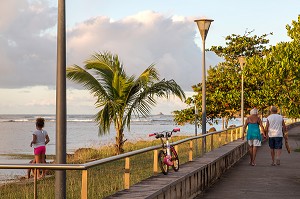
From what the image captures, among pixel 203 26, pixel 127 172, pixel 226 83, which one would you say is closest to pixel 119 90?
pixel 203 26

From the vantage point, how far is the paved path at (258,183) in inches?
521

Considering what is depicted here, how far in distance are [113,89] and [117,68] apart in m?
0.82

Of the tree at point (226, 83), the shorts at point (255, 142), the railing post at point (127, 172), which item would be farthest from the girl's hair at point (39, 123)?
the tree at point (226, 83)

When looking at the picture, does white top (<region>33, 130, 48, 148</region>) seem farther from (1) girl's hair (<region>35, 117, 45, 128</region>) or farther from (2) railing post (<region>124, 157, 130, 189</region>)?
(2) railing post (<region>124, 157, 130, 189</region>)

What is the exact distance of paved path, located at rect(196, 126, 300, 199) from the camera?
13241 mm

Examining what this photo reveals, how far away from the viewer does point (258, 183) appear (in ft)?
50.4

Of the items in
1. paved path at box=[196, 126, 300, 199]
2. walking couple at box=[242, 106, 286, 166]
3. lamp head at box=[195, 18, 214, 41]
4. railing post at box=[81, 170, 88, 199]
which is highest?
lamp head at box=[195, 18, 214, 41]

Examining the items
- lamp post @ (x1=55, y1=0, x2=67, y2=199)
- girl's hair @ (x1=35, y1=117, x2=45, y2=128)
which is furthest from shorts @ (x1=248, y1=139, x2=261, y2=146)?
lamp post @ (x1=55, y1=0, x2=67, y2=199)

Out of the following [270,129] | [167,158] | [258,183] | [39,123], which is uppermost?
[39,123]

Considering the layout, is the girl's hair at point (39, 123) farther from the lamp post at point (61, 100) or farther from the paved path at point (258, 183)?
the lamp post at point (61, 100)

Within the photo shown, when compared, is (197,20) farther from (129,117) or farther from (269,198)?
(269,198)

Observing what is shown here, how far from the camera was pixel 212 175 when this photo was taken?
15711 mm

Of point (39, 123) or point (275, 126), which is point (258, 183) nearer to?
point (275, 126)

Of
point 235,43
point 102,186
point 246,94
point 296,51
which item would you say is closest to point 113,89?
point 296,51
